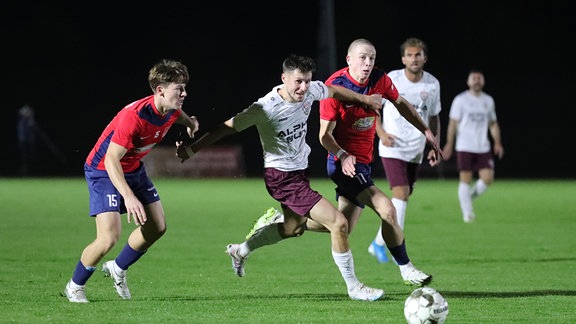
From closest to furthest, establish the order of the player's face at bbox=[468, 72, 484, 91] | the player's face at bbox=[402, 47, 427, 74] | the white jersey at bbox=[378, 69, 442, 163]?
the player's face at bbox=[402, 47, 427, 74]
the white jersey at bbox=[378, 69, 442, 163]
the player's face at bbox=[468, 72, 484, 91]

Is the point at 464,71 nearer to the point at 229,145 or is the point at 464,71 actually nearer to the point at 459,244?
the point at 229,145

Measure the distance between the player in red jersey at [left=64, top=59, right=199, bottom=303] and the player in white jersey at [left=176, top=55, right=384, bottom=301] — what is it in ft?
1.22

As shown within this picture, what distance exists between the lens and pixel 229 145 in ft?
109

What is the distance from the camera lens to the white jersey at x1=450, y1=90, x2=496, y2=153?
1647 centimetres

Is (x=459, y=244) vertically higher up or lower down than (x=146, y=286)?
lower down

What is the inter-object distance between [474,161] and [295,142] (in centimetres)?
830

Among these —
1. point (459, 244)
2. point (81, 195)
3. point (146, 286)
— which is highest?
point (146, 286)

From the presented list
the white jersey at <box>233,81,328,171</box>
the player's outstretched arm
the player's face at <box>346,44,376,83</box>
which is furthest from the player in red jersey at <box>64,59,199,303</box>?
the player's face at <box>346,44,376,83</box>

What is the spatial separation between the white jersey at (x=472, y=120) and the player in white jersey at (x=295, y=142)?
8.03 m

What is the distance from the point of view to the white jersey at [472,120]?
1647cm

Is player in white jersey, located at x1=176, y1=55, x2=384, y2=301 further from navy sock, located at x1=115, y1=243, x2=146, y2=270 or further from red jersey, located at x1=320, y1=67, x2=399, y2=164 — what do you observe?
→ navy sock, located at x1=115, y1=243, x2=146, y2=270

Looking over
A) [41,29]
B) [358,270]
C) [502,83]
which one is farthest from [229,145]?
[358,270]

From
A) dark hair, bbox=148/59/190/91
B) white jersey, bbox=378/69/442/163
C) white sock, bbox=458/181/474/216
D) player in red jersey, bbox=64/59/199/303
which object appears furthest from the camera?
white sock, bbox=458/181/474/216

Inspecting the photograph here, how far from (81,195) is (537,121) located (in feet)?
56.4
